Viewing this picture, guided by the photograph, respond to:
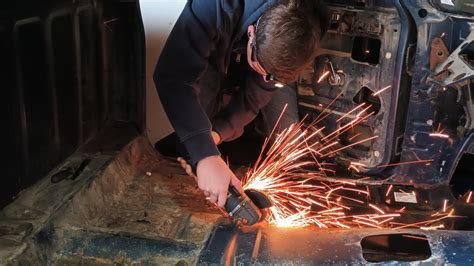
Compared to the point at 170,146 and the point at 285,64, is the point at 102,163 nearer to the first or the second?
the point at 170,146

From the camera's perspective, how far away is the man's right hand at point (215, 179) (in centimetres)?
230

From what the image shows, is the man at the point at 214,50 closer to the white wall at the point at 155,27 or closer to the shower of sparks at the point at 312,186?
the shower of sparks at the point at 312,186

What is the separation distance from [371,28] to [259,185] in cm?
95

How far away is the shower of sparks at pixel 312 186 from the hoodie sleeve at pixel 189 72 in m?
0.43

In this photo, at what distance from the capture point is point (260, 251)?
217 centimetres

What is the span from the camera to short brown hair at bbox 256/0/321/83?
2.15 meters

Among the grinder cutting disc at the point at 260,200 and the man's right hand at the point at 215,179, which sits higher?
the man's right hand at the point at 215,179

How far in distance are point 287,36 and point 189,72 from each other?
471 millimetres

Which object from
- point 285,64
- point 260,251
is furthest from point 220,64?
point 260,251

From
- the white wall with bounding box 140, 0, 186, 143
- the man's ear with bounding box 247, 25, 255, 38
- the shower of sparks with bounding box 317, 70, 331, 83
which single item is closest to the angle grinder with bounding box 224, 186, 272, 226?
the man's ear with bounding box 247, 25, 255, 38

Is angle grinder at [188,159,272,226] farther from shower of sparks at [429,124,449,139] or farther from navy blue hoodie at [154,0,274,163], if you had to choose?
shower of sparks at [429,124,449,139]

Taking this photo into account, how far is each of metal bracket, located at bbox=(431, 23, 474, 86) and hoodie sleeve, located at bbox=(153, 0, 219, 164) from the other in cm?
99

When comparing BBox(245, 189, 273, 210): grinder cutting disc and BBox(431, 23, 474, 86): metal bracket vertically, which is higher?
BBox(431, 23, 474, 86): metal bracket

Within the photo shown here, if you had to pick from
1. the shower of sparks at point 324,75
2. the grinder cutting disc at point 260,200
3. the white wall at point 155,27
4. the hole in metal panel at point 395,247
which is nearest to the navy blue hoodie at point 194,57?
the grinder cutting disc at point 260,200
